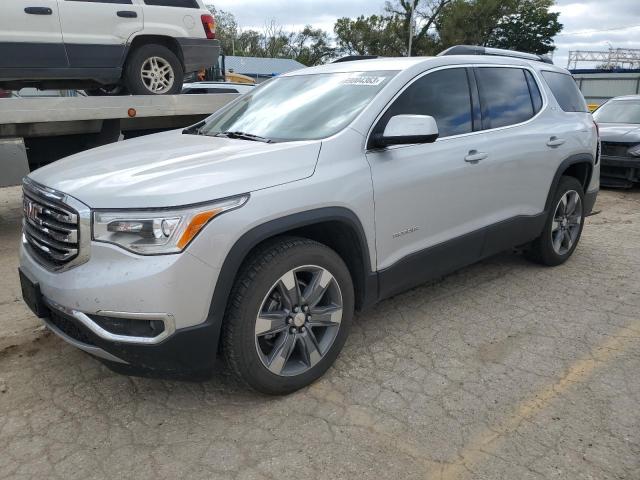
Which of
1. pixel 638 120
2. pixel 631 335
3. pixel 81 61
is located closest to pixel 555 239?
pixel 631 335

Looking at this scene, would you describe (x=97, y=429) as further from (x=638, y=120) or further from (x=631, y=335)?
(x=638, y=120)

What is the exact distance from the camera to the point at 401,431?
8.84 feet

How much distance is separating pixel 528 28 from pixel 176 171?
5973 centimetres

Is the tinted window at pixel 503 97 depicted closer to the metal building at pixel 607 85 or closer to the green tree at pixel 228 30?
the metal building at pixel 607 85

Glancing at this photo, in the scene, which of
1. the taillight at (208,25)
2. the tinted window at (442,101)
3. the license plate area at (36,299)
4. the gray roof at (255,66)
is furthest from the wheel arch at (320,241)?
the gray roof at (255,66)

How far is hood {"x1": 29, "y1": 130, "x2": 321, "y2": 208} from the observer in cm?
250

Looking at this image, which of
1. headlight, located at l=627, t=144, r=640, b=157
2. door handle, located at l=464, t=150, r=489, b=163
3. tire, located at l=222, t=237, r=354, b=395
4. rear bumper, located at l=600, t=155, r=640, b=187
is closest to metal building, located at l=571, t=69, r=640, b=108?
rear bumper, located at l=600, t=155, r=640, b=187

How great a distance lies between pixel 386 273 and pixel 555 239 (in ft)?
7.80

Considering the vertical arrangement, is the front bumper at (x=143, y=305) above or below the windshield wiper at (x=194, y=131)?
below

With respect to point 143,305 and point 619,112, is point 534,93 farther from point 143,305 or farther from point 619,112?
point 619,112

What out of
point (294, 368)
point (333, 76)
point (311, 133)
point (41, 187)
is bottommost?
point (294, 368)

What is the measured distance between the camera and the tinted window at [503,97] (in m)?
4.09

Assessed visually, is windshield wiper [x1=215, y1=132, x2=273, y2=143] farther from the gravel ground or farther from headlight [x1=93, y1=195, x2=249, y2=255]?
the gravel ground

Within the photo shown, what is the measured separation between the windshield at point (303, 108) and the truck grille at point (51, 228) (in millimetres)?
1217
